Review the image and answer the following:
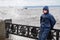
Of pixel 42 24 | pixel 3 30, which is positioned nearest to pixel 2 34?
pixel 3 30

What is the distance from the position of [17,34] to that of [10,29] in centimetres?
48

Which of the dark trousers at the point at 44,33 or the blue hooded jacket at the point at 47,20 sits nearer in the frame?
the blue hooded jacket at the point at 47,20

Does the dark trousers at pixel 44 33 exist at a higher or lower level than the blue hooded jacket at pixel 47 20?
lower

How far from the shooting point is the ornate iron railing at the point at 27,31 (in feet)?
23.4

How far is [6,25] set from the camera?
9.30 meters

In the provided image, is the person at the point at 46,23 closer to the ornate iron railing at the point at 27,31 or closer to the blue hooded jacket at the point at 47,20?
the blue hooded jacket at the point at 47,20

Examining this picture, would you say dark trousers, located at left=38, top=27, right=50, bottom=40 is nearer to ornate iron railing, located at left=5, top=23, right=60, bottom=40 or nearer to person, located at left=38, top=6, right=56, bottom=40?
person, located at left=38, top=6, right=56, bottom=40

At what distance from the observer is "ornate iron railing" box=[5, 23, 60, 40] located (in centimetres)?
713

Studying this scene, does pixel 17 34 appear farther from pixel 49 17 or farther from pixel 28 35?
pixel 49 17

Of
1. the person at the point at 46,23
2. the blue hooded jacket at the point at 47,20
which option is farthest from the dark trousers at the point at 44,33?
the blue hooded jacket at the point at 47,20

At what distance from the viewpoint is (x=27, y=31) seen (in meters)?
8.46

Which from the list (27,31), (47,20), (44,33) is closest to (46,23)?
(47,20)

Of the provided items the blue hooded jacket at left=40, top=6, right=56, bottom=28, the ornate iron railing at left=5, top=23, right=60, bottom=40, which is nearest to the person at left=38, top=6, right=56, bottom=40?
the blue hooded jacket at left=40, top=6, right=56, bottom=28

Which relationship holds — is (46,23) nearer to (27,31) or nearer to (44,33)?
(44,33)
